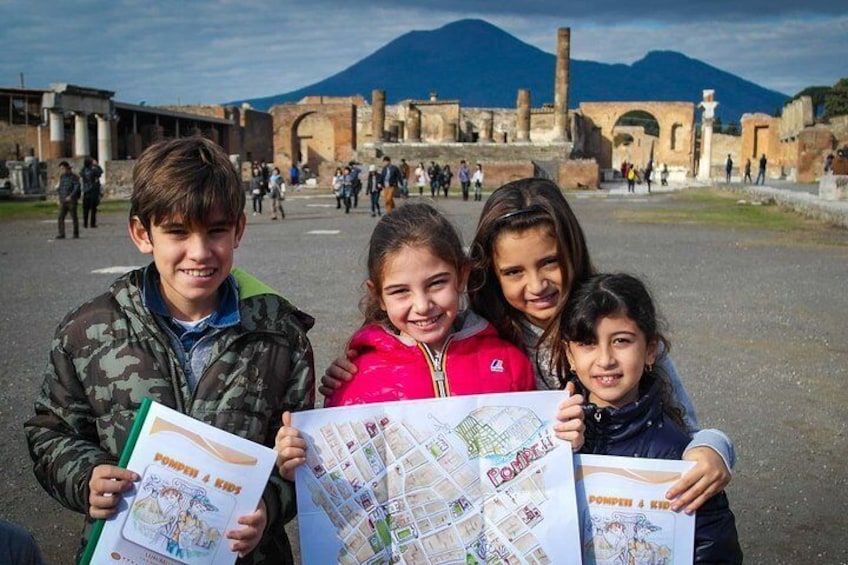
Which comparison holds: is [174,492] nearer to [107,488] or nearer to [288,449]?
[107,488]

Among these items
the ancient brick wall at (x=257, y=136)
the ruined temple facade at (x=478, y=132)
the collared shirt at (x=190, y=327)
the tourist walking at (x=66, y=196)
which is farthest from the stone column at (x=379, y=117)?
the collared shirt at (x=190, y=327)

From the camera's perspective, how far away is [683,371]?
6566 mm

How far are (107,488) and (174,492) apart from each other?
0.50 ft

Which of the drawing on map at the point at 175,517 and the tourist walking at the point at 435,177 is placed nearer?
the drawing on map at the point at 175,517

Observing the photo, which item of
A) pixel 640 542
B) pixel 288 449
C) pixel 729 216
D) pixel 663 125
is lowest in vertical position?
pixel 729 216

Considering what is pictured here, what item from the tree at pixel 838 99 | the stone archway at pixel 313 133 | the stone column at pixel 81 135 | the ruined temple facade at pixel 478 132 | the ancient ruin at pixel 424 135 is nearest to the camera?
the stone column at pixel 81 135

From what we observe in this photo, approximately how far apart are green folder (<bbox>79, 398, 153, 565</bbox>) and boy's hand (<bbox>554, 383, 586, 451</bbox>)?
3.37 ft

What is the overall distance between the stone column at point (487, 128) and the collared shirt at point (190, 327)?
56065 mm

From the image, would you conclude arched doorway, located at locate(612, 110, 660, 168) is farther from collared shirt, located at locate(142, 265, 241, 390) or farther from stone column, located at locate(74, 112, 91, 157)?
collared shirt, located at locate(142, 265, 241, 390)

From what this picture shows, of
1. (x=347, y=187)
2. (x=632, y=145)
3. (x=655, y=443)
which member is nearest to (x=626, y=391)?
(x=655, y=443)

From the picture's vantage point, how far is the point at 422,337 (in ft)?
7.64

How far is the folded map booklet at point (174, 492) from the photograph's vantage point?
196 centimetres

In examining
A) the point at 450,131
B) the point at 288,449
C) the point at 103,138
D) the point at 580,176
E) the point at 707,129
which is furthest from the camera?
the point at 450,131

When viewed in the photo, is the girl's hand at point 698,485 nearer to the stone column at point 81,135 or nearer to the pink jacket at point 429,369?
the pink jacket at point 429,369
